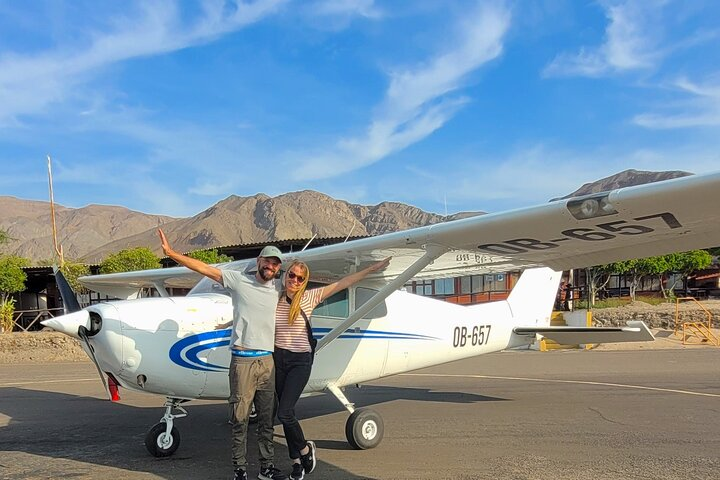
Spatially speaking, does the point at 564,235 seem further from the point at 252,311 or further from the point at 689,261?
the point at 689,261

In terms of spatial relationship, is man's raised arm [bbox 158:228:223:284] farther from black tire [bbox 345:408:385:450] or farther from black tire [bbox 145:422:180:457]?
black tire [bbox 345:408:385:450]

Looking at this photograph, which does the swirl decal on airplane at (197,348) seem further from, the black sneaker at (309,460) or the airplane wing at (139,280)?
the airplane wing at (139,280)

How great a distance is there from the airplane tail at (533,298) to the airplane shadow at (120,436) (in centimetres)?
133

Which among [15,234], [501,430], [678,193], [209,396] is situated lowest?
[501,430]

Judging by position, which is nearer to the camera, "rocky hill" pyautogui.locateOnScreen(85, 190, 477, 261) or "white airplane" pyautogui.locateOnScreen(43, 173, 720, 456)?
"white airplane" pyautogui.locateOnScreen(43, 173, 720, 456)

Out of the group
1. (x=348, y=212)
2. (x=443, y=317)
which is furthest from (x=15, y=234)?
(x=443, y=317)

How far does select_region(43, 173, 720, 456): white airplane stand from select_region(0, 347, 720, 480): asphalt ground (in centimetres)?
55

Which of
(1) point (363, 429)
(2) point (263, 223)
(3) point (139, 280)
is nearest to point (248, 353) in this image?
(1) point (363, 429)

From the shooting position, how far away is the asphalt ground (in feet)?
16.5

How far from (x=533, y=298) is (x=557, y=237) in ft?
12.7

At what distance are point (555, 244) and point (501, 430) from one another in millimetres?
2500

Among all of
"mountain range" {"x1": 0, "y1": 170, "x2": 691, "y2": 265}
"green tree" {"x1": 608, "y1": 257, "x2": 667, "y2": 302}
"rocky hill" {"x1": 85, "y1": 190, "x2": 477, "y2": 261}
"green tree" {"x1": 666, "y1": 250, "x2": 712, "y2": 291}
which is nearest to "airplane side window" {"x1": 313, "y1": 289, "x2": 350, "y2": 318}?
"green tree" {"x1": 608, "y1": 257, "x2": 667, "y2": 302}

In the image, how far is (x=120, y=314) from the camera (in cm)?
491

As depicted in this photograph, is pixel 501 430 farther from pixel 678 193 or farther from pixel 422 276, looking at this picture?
pixel 678 193
